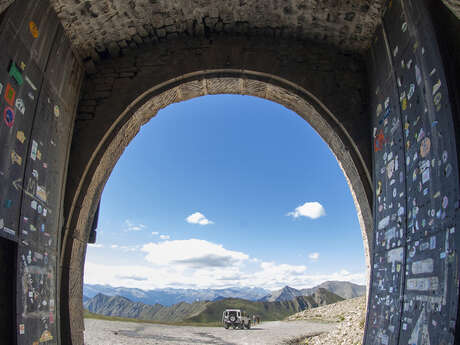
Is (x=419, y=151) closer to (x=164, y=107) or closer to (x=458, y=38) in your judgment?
(x=458, y=38)

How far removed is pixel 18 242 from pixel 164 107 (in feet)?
9.12

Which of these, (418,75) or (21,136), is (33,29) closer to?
(21,136)

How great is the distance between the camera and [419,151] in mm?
3170

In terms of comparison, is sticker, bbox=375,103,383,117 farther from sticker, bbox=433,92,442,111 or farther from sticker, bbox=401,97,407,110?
sticker, bbox=433,92,442,111

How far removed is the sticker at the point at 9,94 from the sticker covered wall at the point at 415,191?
365 cm

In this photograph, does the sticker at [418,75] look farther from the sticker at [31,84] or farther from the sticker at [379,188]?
the sticker at [31,84]

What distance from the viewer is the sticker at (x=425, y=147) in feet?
9.78

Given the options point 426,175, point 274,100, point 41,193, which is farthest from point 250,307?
point 426,175

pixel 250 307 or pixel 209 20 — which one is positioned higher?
pixel 209 20

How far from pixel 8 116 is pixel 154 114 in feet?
7.69

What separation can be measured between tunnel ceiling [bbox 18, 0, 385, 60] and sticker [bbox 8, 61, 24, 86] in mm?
1138

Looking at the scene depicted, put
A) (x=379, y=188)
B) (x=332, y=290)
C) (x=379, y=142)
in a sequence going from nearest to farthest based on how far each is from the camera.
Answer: (x=379, y=188) < (x=379, y=142) < (x=332, y=290)

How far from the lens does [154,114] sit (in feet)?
17.2

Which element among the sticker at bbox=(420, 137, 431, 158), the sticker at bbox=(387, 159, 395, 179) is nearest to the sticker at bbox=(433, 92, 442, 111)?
the sticker at bbox=(420, 137, 431, 158)
